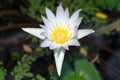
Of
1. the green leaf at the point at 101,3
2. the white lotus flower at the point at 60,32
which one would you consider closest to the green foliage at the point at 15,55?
the white lotus flower at the point at 60,32

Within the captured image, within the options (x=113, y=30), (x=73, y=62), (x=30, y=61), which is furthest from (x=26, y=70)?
(x=113, y=30)

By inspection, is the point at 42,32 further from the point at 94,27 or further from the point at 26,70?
the point at 94,27

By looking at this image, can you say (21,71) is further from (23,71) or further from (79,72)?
(79,72)

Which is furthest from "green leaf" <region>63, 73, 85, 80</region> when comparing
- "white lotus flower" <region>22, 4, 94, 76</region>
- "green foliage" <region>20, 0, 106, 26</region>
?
"green foliage" <region>20, 0, 106, 26</region>

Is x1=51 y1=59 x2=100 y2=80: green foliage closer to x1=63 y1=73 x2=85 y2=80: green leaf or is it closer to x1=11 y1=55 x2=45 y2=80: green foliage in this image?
x1=63 y1=73 x2=85 y2=80: green leaf

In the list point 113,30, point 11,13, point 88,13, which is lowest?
point 113,30

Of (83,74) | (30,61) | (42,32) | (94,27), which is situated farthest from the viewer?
(94,27)

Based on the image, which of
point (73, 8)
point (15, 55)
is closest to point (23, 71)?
point (15, 55)
